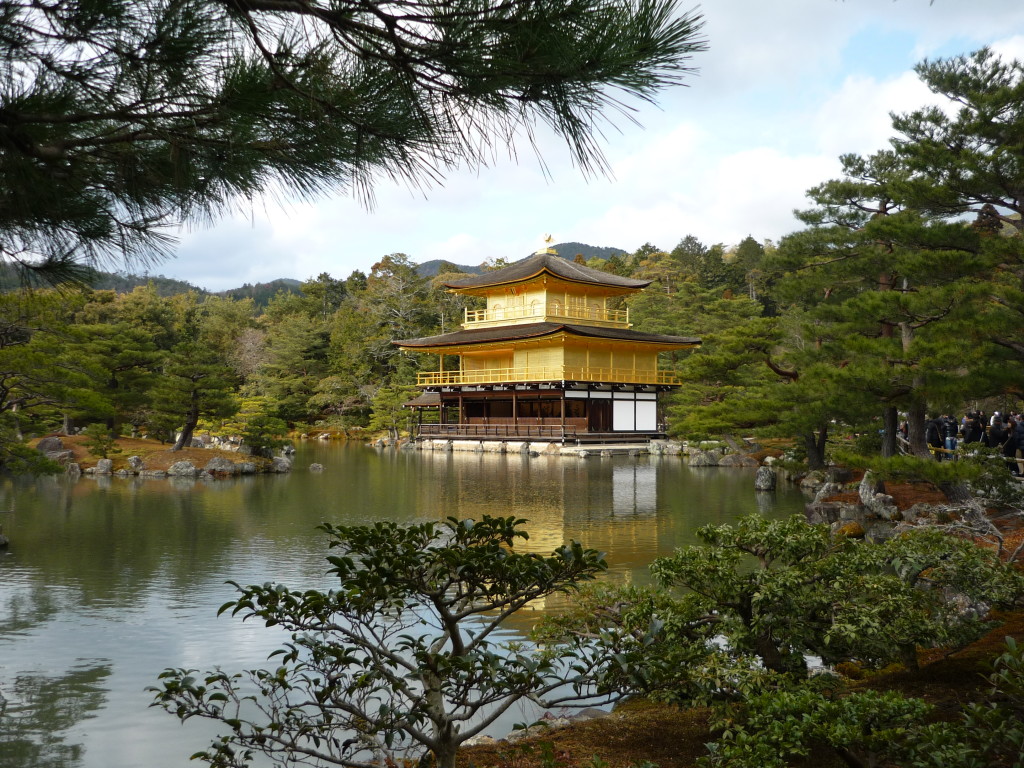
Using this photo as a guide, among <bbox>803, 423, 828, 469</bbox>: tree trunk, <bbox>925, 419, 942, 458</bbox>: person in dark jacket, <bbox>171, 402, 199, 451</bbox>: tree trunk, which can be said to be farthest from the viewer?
<bbox>171, 402, 199, 451</bbox>: tree trunk

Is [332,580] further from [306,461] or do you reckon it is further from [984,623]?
[306,461]

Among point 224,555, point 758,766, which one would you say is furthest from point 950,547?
point 224,555

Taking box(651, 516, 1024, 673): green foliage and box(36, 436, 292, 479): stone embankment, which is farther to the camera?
box(36, 436, 292, 479): stone embankment

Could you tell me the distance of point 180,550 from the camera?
7797mm

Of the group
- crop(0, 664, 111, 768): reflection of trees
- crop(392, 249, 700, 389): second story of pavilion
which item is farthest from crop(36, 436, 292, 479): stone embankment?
crop(0, 664, 111, 768): reflection of trees

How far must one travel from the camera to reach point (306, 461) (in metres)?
20.1

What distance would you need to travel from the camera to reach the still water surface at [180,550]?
152 inches

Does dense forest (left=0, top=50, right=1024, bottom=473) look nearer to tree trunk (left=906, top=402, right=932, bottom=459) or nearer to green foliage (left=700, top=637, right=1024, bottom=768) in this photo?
tree trunk (left=906, top=402, right=932, bottom=459)

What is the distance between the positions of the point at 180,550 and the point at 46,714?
13.5 ft

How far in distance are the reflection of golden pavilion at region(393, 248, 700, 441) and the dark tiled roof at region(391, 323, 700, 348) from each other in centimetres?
5

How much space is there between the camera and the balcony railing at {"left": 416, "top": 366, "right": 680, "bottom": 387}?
23.4 meters

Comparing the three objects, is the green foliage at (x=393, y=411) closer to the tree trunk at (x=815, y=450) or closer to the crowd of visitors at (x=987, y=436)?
the tree trunk at (x=815, y=450)

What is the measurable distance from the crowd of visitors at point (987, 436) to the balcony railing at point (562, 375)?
9.35 metres

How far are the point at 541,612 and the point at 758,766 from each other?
3601 mm
